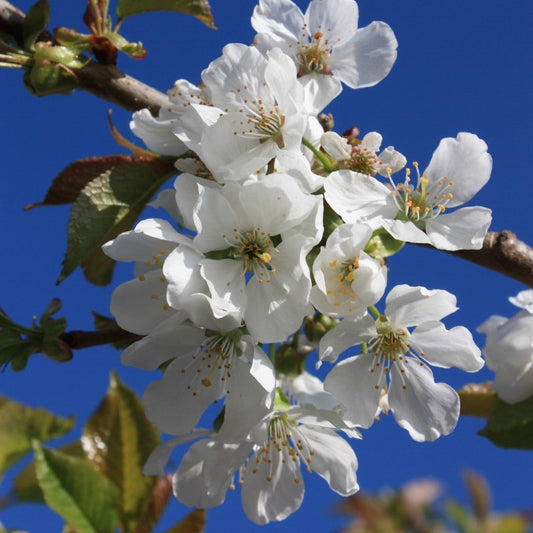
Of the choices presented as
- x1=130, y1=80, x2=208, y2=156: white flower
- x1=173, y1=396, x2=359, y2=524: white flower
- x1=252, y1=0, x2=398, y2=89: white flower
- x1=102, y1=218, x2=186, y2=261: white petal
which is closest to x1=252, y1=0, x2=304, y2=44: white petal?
x1=252, y1=0, x2=398, y2=89: white flower

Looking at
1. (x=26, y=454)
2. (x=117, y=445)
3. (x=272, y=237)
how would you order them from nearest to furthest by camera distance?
(x=272, y=237) < (x=117, y=445) < (x=26, y=454)

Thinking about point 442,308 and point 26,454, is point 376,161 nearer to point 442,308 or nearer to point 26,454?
point 442,308

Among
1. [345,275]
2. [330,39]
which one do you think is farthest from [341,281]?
[330,39]

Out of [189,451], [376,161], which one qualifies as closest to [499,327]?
[376,161]

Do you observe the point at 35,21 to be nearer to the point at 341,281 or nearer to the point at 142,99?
the point at 142,99

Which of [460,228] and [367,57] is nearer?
[460,228]

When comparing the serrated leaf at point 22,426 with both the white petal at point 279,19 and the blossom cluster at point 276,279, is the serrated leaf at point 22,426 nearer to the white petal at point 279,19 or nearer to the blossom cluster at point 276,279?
the blossom cluster at point 276,279

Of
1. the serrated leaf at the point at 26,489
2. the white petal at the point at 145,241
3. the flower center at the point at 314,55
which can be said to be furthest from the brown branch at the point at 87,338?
the serrated leaf at the point at 26,489
